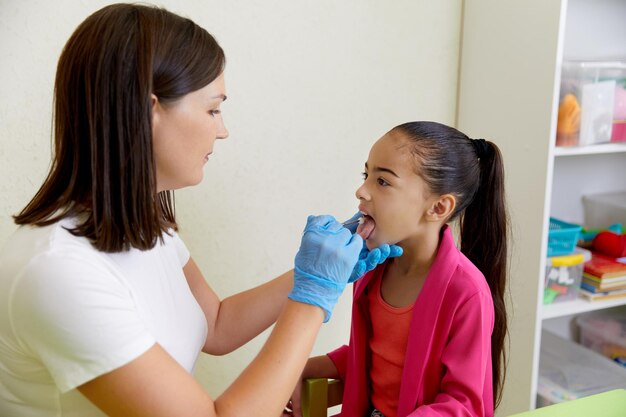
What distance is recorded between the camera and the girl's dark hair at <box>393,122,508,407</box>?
1206 mm

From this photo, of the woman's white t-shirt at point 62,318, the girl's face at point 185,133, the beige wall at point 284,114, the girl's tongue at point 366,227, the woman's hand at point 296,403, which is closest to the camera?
the woman's white t-shirt at point 62,318

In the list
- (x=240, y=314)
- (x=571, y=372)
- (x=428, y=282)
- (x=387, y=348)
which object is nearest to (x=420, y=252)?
(x=428, y=282)

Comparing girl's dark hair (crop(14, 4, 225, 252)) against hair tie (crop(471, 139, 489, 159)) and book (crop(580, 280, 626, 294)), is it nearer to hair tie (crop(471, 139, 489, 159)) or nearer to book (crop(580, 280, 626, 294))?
hair tie (crop(471, 139, 489, 159))

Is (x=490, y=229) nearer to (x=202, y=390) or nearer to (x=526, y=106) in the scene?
(x=526, y=106)

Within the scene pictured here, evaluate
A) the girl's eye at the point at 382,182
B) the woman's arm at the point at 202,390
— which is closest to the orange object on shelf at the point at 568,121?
the girl's eye at the point at 382,182

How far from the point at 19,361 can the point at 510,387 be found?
1.44m

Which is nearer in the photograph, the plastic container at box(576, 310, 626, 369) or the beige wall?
the beige wall

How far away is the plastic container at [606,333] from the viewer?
208 cm

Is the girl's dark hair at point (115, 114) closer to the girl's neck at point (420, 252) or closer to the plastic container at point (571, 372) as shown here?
the girl's neck at point (420, 252)

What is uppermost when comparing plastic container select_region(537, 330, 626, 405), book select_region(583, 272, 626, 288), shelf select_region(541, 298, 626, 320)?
book select_region(583, 272, 626, 288)

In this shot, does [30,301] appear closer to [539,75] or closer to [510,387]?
[539,75]

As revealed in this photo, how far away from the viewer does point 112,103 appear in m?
0.92

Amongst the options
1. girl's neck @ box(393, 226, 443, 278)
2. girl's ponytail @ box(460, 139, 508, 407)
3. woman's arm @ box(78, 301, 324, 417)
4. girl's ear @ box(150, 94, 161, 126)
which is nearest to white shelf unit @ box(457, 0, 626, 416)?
girl's ponytail @ box(460, 139, 508, 407)

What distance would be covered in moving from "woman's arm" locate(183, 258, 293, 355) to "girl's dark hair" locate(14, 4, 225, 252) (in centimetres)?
37
